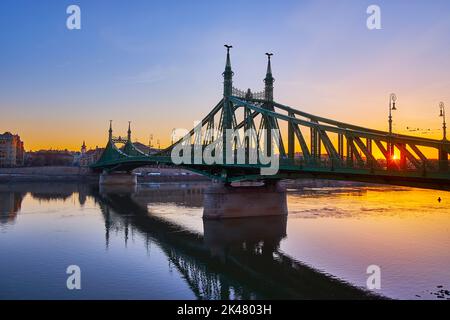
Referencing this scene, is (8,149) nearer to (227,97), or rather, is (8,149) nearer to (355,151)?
(227,97)

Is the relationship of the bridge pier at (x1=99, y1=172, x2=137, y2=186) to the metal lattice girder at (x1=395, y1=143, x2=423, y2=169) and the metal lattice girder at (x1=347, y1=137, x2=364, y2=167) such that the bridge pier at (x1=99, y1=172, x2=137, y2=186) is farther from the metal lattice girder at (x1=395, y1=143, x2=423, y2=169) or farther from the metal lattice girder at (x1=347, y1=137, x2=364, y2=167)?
the metal lattice girder at (x1=395, y1=143, x2=423, y2=169)

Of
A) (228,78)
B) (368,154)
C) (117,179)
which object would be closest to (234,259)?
(368,154)

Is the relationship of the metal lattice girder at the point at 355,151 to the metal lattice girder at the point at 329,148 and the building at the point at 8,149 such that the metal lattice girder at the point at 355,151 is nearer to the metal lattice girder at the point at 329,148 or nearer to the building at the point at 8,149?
the metal lattice girder at the point at 329,148

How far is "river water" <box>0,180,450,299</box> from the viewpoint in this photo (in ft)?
71.0

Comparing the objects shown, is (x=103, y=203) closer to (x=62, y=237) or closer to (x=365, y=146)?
(x=62, y=237)

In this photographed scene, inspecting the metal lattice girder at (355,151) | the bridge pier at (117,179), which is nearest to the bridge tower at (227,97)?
the metal lattice girder at (355,151)

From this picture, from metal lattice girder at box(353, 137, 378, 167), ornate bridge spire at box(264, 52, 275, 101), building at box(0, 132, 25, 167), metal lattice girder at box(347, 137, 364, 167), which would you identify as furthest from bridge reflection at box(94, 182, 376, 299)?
building at box(0, 132, 25, 167)

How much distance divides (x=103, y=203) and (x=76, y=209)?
A: 32.6 ft

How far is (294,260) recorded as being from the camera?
28500 mm

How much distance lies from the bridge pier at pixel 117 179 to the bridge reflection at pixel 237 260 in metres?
56.8

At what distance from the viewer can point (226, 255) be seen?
30859mm

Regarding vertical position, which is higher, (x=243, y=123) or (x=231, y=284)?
(x=243, y=123)

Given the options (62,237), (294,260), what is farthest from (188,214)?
(294,260)

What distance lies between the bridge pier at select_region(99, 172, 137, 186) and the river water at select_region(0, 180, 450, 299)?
175ft
